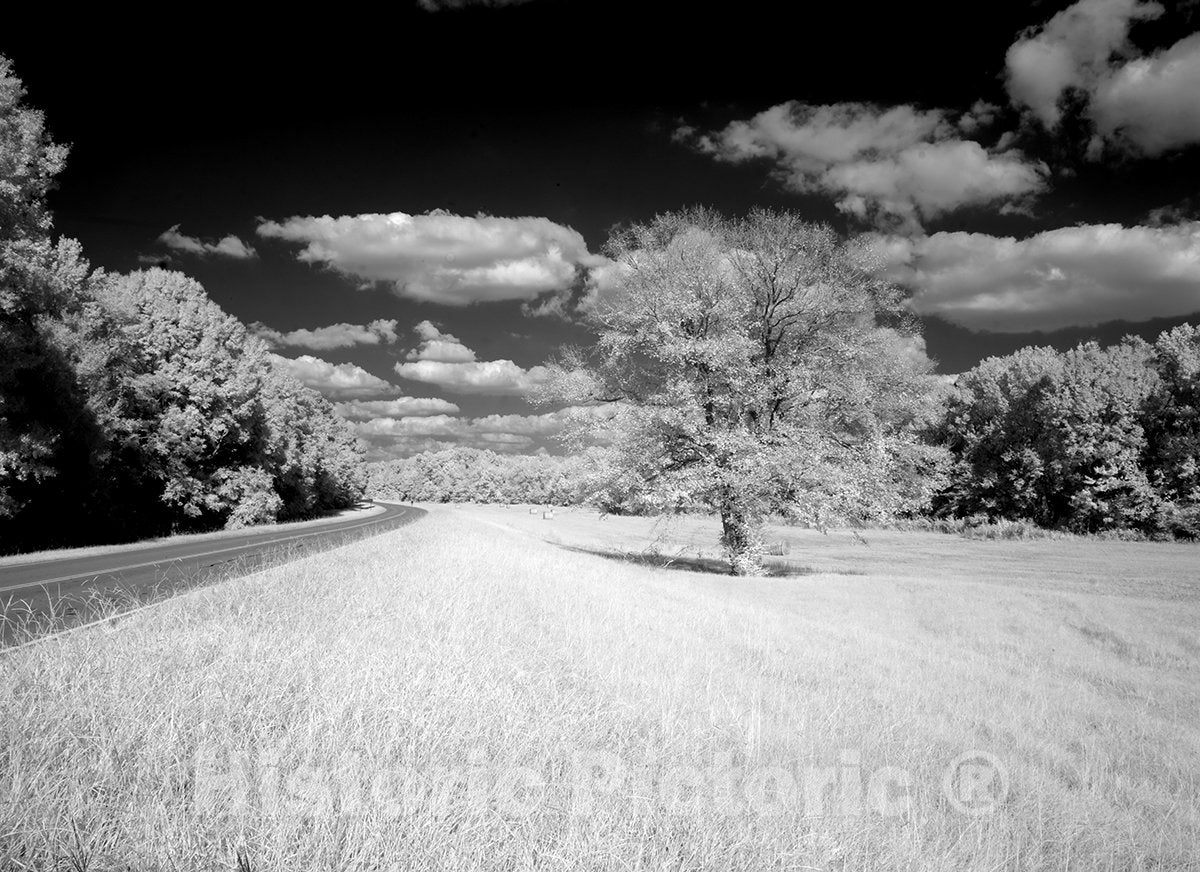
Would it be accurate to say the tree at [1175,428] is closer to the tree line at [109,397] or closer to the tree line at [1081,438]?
the tree line at [1081,438]

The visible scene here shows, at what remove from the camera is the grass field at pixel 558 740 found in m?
3.36

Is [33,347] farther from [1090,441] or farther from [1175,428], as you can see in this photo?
[1175,428]

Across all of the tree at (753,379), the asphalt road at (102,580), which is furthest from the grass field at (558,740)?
the tree at (753,379)

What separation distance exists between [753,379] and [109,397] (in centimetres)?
2786

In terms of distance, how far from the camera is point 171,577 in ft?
46.7

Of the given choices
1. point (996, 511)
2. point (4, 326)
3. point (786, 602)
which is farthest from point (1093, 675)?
point (996, 511)

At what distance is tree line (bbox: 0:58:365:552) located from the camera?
63.7ft

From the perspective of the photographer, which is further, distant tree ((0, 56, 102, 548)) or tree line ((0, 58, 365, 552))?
tree line ((0, 58, 365, 552))

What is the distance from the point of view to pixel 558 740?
4996 millimetres

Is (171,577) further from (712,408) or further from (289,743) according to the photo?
(712,408)

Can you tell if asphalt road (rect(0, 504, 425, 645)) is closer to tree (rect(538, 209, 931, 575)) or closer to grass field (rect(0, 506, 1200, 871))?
grass field (rect(0, 506, 1200, 871))

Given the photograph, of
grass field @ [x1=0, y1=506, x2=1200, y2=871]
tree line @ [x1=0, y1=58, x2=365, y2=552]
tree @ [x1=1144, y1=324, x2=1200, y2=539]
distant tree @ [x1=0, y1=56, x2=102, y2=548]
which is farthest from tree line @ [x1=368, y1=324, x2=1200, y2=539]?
grass field @ [x1=0, y1=506, x2=1200, y2=871]

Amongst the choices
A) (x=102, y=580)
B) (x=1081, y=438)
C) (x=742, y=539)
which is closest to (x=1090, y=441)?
(x=1081, y=438)

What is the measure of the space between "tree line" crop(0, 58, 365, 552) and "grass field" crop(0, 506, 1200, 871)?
16.5 meters
